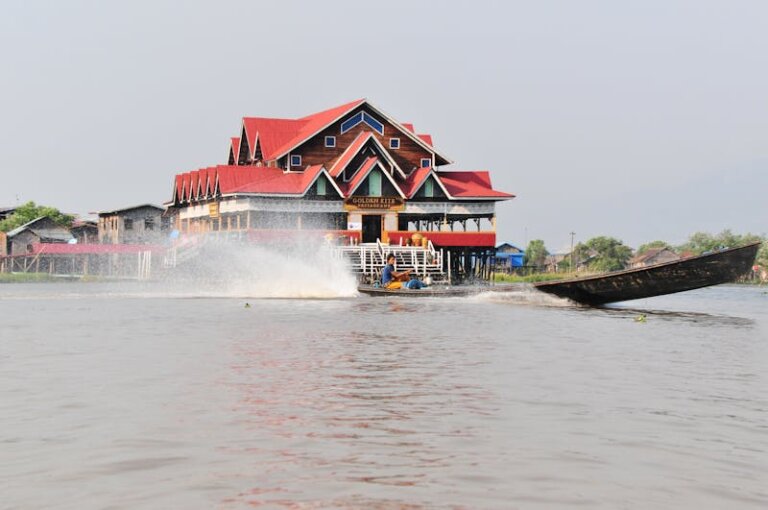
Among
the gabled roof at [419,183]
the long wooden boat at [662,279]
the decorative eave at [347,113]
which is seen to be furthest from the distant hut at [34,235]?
the long wooden boat at [662,279]

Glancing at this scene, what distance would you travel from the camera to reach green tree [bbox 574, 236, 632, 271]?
340 feet

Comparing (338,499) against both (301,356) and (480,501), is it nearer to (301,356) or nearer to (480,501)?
(480,501)

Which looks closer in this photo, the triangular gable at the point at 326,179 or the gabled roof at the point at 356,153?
the triangular gable at the point at 326,179

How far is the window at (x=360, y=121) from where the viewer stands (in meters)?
61.2

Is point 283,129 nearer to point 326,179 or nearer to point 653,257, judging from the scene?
point 326,179

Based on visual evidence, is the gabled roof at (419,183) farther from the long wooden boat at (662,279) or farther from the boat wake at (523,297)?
the long wooden boat at (662,279)

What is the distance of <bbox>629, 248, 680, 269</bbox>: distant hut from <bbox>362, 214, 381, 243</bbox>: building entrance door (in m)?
51.1

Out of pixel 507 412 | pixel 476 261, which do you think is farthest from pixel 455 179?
pixel 507 412

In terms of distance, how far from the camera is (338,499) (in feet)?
23.3

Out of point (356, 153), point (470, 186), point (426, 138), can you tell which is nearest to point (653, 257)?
point (426, 138)

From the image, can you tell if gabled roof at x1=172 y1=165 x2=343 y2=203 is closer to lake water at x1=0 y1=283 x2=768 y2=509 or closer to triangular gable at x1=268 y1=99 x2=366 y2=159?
triangular gable at x1=268 y1=99 x2=366 y2=159

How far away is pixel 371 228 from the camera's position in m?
60.4

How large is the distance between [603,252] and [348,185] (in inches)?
2101

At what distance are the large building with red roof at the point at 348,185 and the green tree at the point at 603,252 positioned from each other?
4330 cm
